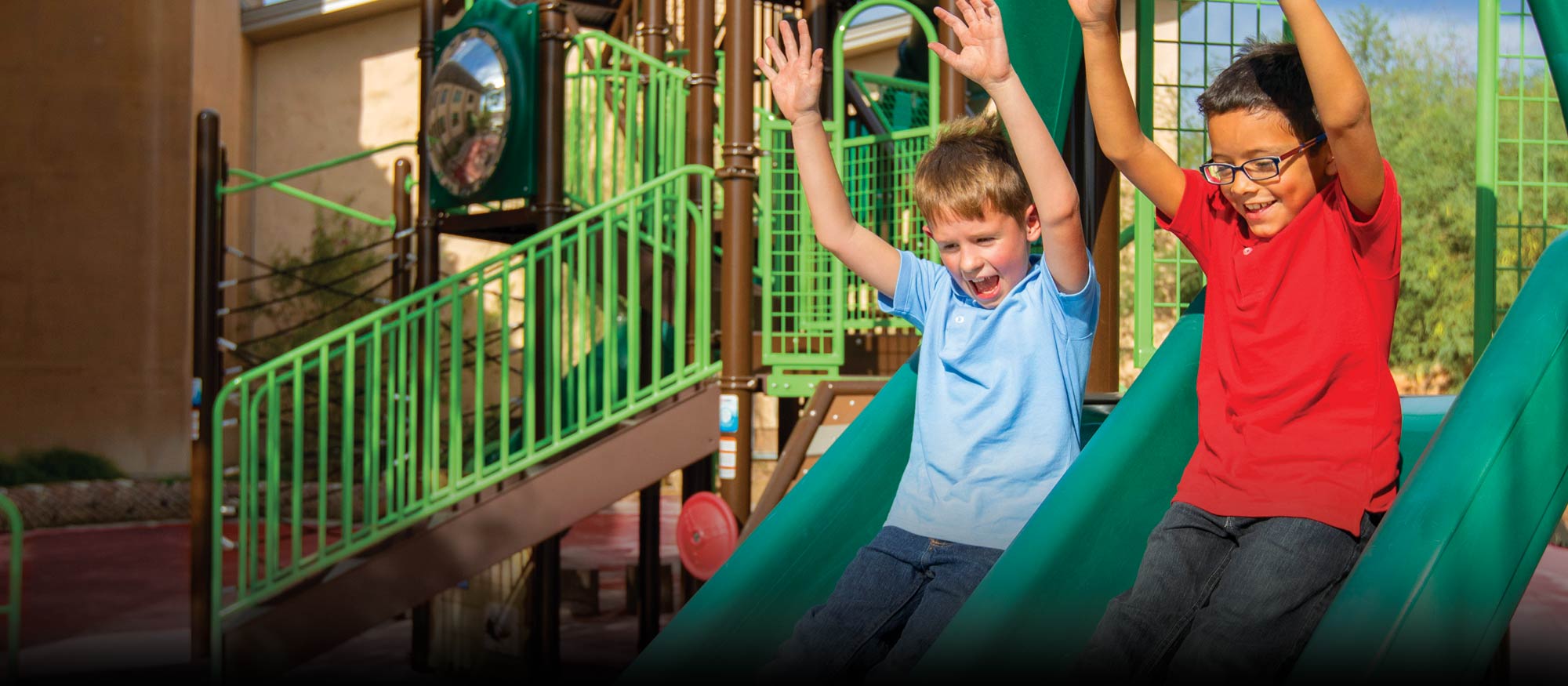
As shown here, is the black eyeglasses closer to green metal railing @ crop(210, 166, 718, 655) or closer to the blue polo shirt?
the blue polo shirt

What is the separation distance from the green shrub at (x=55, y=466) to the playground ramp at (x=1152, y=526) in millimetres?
11171

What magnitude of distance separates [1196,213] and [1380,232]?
33 centimetres

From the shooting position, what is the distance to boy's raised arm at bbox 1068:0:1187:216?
1.89 meters

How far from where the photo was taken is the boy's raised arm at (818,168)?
2.39 meters

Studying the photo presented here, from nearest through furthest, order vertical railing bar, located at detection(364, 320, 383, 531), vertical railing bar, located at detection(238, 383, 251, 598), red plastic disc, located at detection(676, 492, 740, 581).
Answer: red plastic disc, located at detection(676, 492, 740, 581)
vertical railing bar, located at detection(238, 383, 251, 598)
vertical railing bar, located at detection(364, 320, 383, 531)

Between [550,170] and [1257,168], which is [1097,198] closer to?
[1257,168]

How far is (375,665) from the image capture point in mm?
6207

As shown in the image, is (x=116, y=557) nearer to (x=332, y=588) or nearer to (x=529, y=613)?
(x=529, y=613)

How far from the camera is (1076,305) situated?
7.03 ft

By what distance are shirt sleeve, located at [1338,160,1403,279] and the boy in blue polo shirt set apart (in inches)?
15.8

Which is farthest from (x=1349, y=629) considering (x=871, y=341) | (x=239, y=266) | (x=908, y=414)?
(x=239, y=266)

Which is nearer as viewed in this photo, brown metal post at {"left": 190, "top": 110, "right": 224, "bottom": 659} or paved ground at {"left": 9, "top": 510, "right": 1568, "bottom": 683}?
brown metal post at {"left": 190, "top": 110, "right": 224, "bottom": 659}

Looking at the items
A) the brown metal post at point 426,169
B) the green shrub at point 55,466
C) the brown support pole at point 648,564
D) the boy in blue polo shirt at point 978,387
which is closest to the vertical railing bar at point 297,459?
the brown support pole at point 648,564

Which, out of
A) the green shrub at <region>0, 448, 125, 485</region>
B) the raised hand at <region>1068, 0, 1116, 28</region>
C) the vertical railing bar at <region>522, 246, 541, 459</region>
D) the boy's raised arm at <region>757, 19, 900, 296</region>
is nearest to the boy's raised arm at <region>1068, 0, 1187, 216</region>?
the raised hand at <region>1068, 0, 1116, 28</region>
